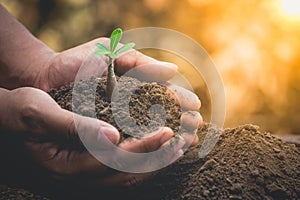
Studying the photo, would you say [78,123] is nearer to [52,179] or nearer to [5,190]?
[52,179]

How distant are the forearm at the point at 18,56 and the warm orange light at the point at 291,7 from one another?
141 centimetres

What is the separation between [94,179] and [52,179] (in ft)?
0.53

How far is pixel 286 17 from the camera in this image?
8.59ft

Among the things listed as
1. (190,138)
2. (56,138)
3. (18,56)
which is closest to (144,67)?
(190,138)

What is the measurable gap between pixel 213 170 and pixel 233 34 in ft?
5.20

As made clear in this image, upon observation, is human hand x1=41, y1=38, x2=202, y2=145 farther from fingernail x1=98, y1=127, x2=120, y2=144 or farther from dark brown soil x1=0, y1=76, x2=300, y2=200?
fingernail x1=98, y1=127, x2=120, y2=144

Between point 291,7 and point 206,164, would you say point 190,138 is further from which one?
point 291,7

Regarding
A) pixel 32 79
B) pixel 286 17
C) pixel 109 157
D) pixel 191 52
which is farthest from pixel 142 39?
pixel 109 157

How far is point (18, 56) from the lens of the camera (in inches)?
79.0

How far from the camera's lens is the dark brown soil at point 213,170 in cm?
133

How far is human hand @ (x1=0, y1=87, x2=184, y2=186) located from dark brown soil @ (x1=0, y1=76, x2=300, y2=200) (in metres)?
0.07

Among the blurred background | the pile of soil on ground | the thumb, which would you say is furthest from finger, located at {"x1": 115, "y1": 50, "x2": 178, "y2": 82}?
the blurred background

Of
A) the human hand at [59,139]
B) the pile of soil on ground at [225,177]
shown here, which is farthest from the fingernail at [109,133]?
the pile of soil on ground at [225,177]

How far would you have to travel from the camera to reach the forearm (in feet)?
6.25
